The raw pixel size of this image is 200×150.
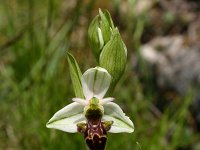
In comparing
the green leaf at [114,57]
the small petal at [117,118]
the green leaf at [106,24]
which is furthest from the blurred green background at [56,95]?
the small petal at [117,118]

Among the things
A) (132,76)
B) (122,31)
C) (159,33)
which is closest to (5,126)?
(132,76)

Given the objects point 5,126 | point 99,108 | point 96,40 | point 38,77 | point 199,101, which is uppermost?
point 96,40

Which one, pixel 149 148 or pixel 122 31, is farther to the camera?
pixel 122 31

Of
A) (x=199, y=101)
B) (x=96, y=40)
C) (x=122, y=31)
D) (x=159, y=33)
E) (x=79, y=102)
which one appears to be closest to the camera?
(x=79, y=102)

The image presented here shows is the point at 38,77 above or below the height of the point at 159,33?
above

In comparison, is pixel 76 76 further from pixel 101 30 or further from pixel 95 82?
pixel 101 30

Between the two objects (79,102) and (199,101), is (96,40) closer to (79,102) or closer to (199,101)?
(79,102)

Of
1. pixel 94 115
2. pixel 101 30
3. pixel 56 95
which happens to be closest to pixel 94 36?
pixel 101 30

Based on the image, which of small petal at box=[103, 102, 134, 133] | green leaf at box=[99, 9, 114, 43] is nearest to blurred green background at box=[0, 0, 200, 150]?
green leaf at box=[99, 9, 114, 43]
